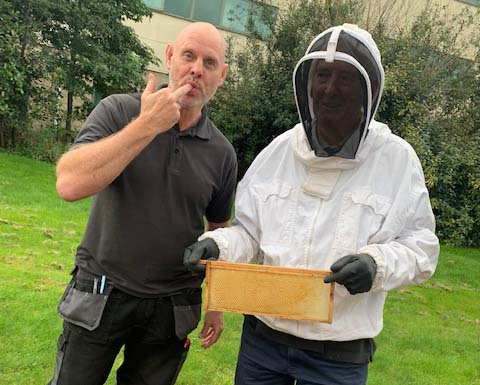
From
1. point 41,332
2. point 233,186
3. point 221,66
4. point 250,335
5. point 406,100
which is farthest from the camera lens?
point 406,100

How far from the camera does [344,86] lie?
1795 millimetres

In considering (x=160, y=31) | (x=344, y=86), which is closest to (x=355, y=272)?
(x=344, y=86)

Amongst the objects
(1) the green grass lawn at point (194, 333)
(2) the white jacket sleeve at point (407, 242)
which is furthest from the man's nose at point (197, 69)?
(1) the green grass lawn at point (194, 333)

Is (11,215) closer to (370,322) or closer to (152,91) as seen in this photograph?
(152,91)

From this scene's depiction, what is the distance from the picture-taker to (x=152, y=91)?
1.88 metres

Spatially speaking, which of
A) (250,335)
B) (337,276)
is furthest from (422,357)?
(337,276)

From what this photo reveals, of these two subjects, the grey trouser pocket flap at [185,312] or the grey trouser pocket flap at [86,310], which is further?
the grey trouser pocket flap at [185,312]

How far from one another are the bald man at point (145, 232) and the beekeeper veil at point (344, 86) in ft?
1.73

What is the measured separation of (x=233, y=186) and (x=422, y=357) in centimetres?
300

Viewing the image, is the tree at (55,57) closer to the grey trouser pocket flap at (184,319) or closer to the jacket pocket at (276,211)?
the grey trouser pocket flap at (184,319)

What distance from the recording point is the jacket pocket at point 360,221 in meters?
1.75

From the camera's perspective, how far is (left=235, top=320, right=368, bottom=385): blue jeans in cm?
182

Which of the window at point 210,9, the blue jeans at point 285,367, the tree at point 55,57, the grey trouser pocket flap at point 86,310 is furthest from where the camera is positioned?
the window at point 210,9

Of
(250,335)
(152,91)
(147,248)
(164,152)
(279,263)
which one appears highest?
(152,91)
